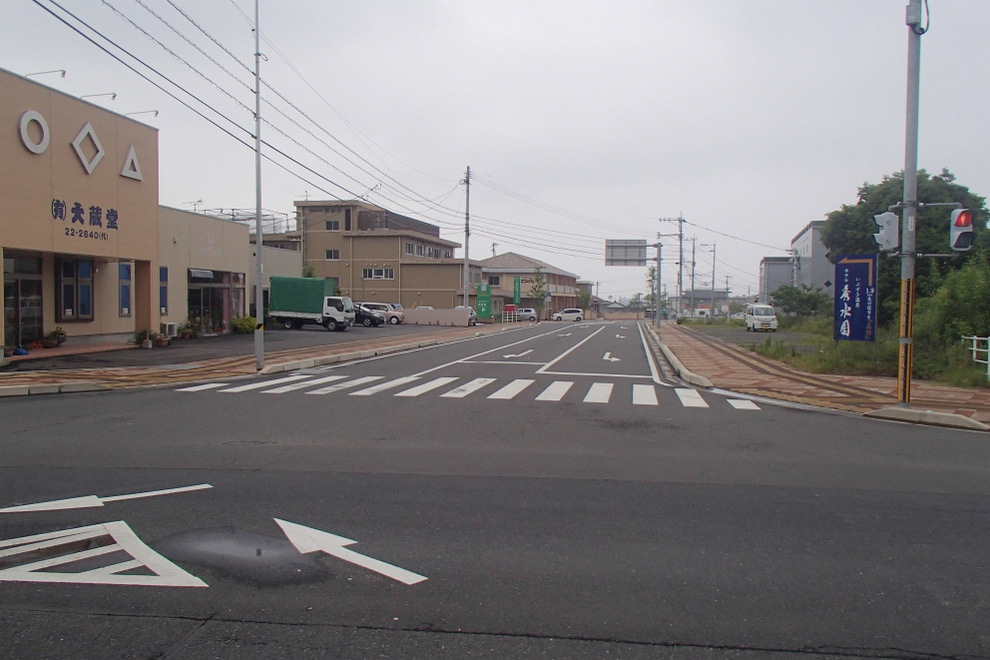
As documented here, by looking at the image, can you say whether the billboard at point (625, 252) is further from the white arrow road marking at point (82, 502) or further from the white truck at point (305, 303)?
the white arrow road marking at point (82, 502)

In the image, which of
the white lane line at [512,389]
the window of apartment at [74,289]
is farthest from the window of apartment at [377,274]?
the white lane line at [512,389]

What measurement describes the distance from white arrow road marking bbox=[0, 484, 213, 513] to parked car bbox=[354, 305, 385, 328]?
142 ft

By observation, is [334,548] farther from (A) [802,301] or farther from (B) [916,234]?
(A) [802,301]

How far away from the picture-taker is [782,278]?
10175cm

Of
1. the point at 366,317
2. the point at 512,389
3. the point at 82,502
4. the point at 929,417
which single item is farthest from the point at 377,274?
the point at 82,502

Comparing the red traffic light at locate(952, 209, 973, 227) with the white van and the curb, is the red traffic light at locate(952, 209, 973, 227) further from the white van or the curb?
the white van

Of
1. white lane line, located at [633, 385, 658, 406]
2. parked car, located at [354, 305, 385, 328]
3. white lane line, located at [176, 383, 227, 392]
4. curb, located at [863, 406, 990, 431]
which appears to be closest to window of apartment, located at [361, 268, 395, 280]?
parked car, located at [354, 305, 385, 328]

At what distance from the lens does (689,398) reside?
49.8 feet

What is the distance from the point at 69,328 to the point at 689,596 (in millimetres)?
25260

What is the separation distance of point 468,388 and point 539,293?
6961cm

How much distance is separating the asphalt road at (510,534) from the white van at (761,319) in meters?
41.2

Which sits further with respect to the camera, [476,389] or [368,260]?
[368,260]

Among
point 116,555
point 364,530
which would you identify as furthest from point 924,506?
point 116,555

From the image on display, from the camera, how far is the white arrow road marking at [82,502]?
6.49 metres
